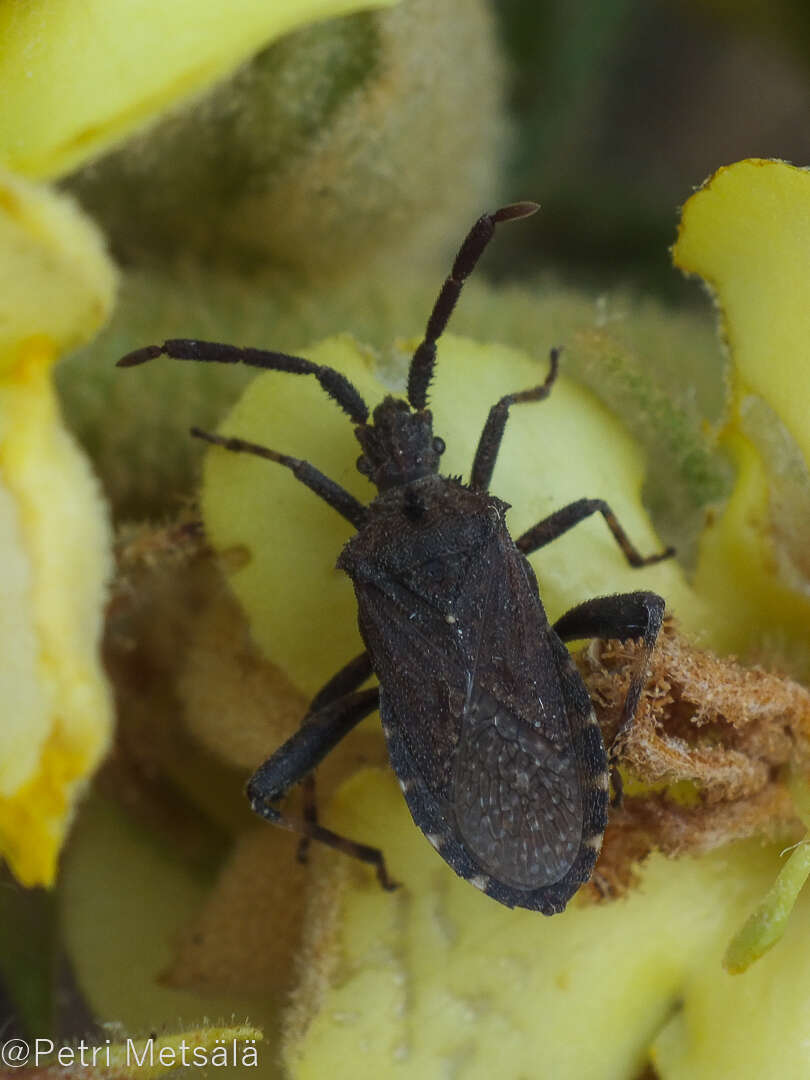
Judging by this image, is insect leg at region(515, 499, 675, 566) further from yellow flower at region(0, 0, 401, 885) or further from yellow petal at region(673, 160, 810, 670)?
yellow flower at region(0, 0, 401, 885)

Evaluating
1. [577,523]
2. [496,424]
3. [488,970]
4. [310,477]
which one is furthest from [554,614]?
[488,970]

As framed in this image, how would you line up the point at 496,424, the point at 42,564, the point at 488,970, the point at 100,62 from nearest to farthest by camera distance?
the point at 42,564
the point at 100,62
the point at 488,970
the point at 496,424

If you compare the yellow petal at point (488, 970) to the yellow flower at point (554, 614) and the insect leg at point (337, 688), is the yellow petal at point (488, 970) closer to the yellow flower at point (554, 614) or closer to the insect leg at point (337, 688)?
the yellow flower at point (554, 614)

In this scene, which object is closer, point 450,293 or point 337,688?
point 337,688

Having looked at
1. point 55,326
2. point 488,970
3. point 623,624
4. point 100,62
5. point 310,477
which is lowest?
point 488,970

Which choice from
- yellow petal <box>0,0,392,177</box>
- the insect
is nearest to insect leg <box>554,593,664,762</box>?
the insect

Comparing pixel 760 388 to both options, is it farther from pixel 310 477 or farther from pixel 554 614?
pixel 310 477
